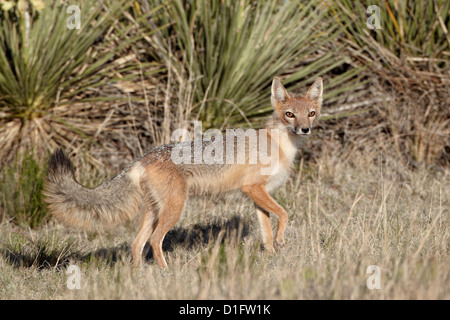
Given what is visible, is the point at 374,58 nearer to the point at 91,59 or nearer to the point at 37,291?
the point at 91,59

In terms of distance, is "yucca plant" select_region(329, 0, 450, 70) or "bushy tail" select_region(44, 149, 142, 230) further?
"yucca plant" select_region(329, 0, 450, 70)

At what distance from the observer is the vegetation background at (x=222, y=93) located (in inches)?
264

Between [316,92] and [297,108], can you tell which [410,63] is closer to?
[316,92]

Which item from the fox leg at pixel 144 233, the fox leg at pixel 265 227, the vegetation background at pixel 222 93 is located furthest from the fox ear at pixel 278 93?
the fox leg at pixel 144 233

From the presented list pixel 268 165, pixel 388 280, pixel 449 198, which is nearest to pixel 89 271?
pixel 268 165

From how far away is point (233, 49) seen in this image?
762 centimetres

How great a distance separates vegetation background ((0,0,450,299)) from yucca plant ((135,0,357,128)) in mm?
20

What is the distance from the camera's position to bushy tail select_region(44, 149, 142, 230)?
4512 millimetres

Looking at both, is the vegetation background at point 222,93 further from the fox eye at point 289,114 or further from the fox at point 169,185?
the fox eye at point 289,114

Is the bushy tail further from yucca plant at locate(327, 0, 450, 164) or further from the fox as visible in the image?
yucca plant at locate(327, 0, 450, 164)

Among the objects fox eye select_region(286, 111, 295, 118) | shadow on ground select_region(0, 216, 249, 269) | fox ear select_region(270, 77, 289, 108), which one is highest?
fox ear select_region(270, 77, 289, 108)

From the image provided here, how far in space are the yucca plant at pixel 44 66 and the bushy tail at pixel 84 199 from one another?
113 inches

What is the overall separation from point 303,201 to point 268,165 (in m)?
1.68

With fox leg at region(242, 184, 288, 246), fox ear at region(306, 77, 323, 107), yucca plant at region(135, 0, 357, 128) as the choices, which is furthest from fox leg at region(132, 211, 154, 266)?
yucca plant at region(135, 0, 357, 128)
